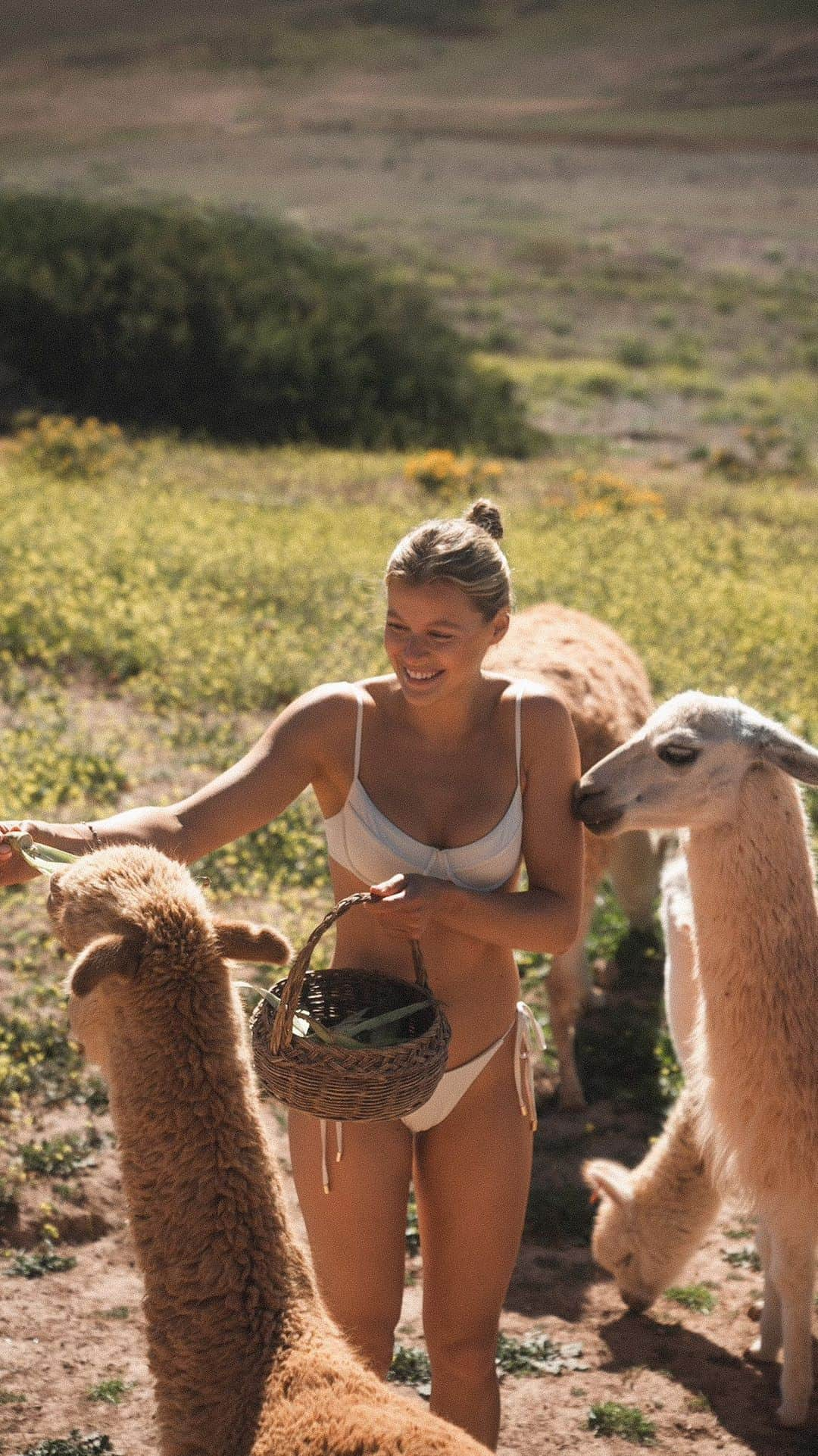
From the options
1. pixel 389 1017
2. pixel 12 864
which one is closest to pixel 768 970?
pixel 389 1017

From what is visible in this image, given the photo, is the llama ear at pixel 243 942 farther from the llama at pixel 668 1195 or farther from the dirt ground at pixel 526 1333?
the llama at pixel 668 1195

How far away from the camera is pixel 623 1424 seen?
11.7 feet

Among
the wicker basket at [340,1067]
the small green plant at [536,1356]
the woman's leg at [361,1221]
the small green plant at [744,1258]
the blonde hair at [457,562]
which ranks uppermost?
the blonde hair at [457,562]

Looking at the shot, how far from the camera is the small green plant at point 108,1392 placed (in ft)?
11.3

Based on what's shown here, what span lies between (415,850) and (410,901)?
280mm

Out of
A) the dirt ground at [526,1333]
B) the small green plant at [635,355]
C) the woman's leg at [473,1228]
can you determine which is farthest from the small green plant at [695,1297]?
the small green plant at [635,355]

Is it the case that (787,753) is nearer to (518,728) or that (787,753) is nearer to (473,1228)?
(518,728)

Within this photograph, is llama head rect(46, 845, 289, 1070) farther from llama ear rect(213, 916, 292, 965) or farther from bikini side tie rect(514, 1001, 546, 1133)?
bikini side tie rect(514, 1001, 546, 1133)

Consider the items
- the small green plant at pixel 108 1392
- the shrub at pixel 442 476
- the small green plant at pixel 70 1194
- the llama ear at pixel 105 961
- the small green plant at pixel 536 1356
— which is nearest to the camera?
the llama ear at pixel 105 961

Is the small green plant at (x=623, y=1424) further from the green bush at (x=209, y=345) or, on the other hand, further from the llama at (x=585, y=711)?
the green bush at (x=209, y=345)

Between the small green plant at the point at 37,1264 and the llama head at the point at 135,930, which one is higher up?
the llama head at the point at 135,930

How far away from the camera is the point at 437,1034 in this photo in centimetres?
241

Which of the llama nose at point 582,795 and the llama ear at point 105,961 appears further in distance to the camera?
the llama nose at point 582,795

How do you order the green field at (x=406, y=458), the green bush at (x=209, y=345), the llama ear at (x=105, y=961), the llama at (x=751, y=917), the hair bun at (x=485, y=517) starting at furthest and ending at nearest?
1. the green bush at (x=209, y=345)
2. the green field at (x=406, y=458)
3. the llama at (x=751, y=917)
4. the hair bun at (x=485, y=517)
5. the llama ear at (x=105, y=961)
